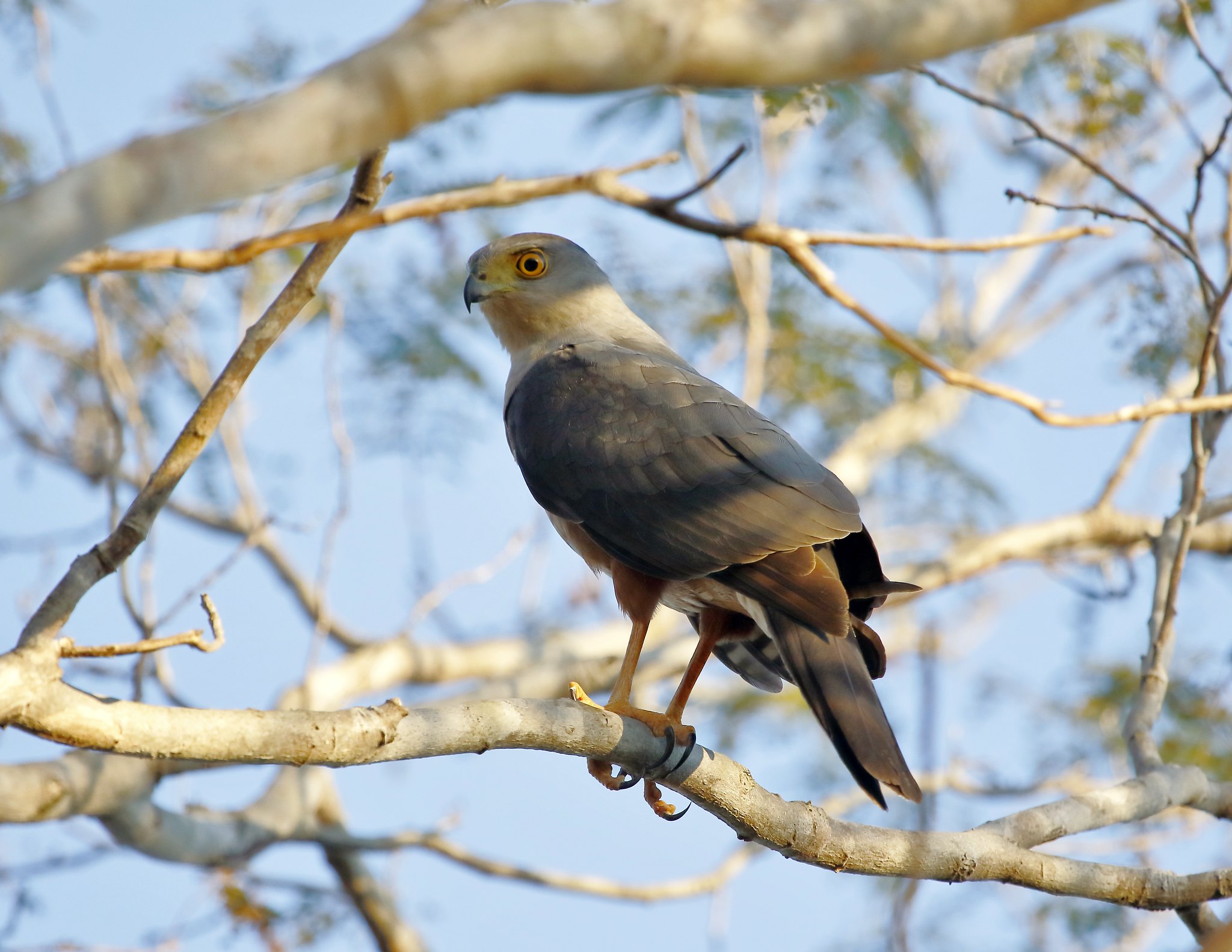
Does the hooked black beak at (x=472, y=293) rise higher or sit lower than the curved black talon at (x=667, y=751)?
higher

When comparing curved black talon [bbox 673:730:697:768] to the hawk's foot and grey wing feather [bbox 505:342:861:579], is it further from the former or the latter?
grey wing feather [bbox 505:342:861:579]

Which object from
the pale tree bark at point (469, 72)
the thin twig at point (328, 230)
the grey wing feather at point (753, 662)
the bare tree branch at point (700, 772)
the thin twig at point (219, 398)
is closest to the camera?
the pale tree bark at point (469, 72)

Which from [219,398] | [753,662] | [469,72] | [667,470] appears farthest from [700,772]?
[469,72]

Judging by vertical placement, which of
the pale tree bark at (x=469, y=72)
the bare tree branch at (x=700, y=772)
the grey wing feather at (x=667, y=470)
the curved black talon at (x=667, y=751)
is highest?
the grey wing feather at (x=667, y=470)

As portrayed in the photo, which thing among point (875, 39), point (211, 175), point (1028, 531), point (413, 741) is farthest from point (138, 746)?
point (1028, 531)

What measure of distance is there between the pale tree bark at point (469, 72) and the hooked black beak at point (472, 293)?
→ 140 inches

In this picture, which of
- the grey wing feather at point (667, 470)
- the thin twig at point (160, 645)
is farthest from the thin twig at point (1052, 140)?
the thin twig at point (160, 645)

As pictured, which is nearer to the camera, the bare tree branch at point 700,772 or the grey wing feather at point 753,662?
the bare tree branch at point 700,772

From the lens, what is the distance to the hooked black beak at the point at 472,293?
5.86m

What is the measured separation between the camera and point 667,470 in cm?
471

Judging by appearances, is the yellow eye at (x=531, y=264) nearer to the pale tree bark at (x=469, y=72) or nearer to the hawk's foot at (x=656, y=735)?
the hawk's foot at (x=656, y=735)

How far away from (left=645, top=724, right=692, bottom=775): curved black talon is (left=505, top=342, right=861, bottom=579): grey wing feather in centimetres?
72

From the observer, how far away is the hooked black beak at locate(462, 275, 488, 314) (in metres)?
5.86

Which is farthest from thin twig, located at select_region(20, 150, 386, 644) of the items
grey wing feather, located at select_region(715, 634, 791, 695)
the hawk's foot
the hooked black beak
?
grey wing feather, located at select_region(715, 634, 791, 695)
